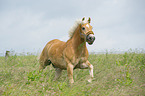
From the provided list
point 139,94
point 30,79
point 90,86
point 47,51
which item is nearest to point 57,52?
point 47,51

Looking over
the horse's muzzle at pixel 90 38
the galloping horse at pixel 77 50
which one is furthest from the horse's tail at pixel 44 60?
the horse's muzzle at pixel 90 38

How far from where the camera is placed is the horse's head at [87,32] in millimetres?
5923

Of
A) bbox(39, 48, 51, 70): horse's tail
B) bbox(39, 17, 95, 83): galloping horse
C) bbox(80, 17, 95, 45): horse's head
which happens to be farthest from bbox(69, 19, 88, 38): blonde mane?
bbox(39, 48, 51, 70): horse's tail

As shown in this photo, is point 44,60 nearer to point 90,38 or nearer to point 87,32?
point 87,32

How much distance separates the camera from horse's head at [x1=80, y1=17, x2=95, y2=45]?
5923 mm

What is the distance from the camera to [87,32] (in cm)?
609

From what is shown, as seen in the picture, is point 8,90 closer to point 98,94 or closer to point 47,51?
point 98,94

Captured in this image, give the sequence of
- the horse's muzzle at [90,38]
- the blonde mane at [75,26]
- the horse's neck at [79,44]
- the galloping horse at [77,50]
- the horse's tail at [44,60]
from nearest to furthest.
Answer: the horse's muzzle at [90,38] < the galloping horse at [77,50] < the horse's neck at [79,44] < the blonde mane at [75,26] < the horse's tail at [44,60]

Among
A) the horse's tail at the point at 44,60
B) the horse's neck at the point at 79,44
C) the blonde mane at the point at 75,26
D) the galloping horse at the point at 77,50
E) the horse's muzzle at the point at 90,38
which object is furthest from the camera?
the horse's tail at the point at 44,60

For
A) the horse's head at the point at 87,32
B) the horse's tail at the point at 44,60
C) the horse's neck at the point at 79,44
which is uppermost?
the horse's head at the point at 87,32

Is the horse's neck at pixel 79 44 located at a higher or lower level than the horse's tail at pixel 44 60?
higher

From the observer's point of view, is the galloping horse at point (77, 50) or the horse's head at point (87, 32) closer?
the horse's head at point (87, 32)

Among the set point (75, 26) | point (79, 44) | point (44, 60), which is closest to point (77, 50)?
point (79, 44)

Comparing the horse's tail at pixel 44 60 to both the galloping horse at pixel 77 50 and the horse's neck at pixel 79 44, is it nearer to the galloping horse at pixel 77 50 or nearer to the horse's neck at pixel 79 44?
the galloping horse at pixel 77 50
